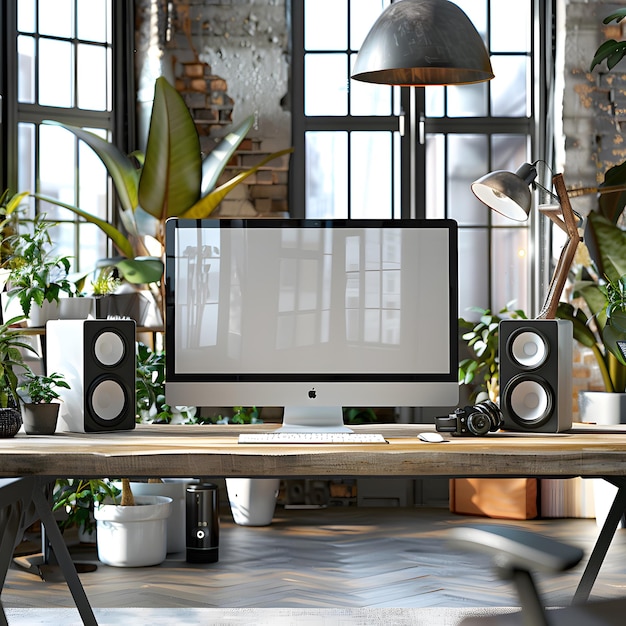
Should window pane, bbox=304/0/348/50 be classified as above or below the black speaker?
above

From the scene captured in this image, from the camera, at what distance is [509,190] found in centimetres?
Answer: 264

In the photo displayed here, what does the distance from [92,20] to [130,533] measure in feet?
9.02

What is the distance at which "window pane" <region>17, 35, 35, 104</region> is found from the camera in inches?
190

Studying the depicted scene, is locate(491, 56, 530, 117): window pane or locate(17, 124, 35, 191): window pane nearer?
locate(17, 124, 35, 191): window pane

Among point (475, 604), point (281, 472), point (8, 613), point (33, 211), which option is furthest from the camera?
point (33, 211)

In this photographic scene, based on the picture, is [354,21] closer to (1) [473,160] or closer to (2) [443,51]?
(1) [473,160]

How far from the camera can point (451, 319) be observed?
266 centimetres

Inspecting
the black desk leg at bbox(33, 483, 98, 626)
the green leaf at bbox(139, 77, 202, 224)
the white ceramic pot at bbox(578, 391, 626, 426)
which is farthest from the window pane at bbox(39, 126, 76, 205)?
the black desk leg at bbox(33, 483, 98, 626)

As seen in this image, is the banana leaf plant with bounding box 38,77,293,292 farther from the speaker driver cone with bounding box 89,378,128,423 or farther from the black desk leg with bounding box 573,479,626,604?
the black desk leg with bounding box 573,479,626,604

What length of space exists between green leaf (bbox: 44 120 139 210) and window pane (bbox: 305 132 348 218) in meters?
1.07

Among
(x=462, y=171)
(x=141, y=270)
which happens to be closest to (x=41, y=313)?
(x=141, y=270)

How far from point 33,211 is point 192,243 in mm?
2466

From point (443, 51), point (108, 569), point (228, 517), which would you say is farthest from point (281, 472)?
point (228, 517)

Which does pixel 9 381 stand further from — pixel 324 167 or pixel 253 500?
pixel 324 167
